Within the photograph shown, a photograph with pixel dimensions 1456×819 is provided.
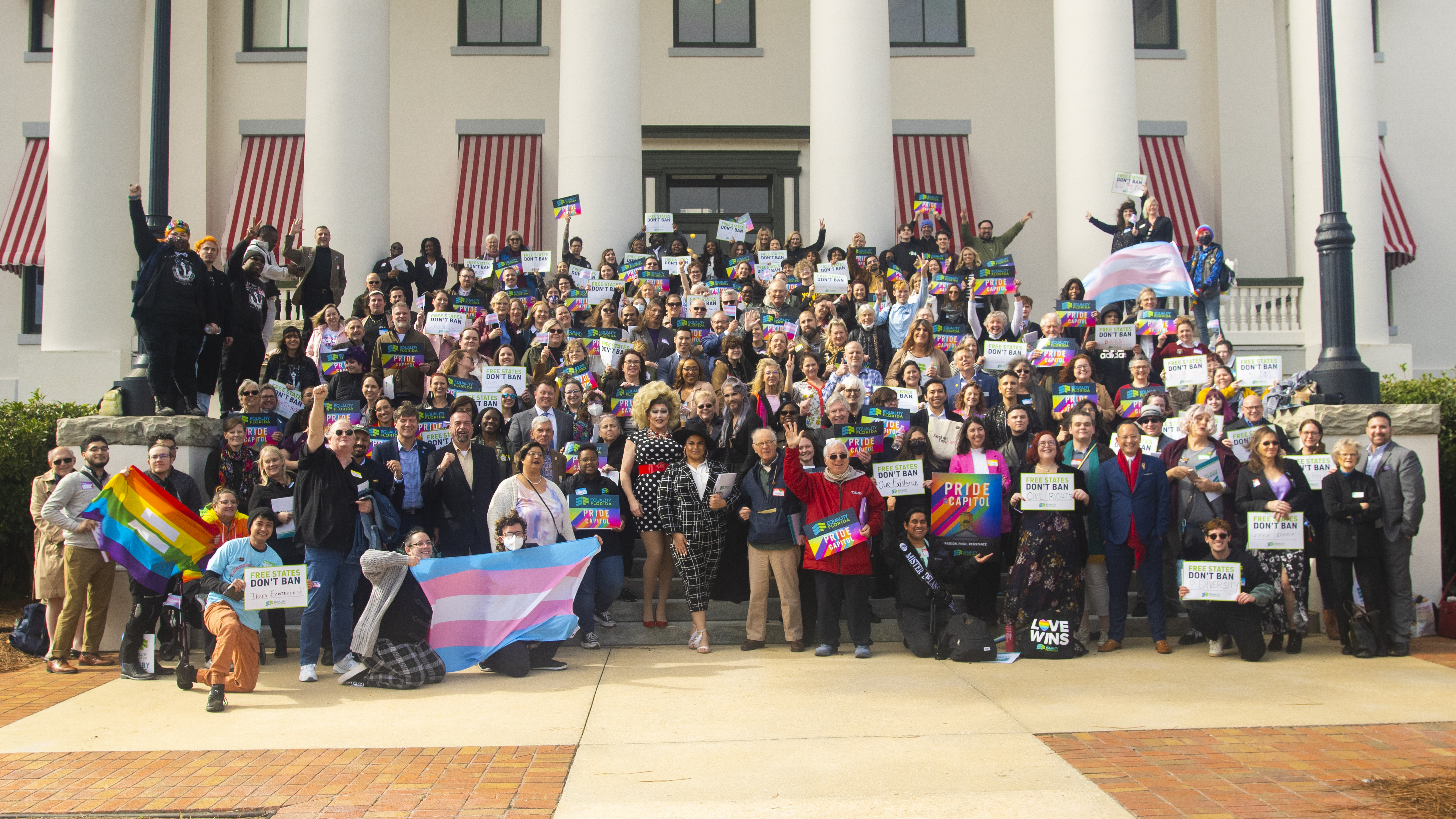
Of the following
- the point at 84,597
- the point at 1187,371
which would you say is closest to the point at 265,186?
the point at 84,597

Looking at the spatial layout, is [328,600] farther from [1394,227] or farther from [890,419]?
[1394,227]

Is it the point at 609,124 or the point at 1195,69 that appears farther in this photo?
the point at 1195,69

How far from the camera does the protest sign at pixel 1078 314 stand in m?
13.3

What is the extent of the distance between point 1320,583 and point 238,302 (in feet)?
35.4

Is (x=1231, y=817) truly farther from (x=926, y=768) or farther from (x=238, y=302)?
(x=238, y=302)

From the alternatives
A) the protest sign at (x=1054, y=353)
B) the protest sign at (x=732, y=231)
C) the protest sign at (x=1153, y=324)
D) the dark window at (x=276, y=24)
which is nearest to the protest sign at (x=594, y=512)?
the protest sign at (x=1054, y=353)

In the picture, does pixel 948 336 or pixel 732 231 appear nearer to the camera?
pixel 948 336

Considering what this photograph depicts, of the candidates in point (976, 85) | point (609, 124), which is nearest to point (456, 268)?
point (609, 124)

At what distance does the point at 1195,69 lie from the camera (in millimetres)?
22141

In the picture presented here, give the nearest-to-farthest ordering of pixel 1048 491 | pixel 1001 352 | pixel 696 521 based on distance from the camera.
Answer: pixel 1048 491
pixel 696 521
pixel 1001 352

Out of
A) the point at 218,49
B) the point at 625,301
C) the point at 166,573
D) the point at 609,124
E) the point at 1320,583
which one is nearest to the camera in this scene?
the point at 166,573

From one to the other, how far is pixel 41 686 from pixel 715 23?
57.3ft

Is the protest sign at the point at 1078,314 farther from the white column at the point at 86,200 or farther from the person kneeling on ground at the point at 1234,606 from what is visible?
the white column at the point at 86,200

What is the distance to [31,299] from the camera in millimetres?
20859
